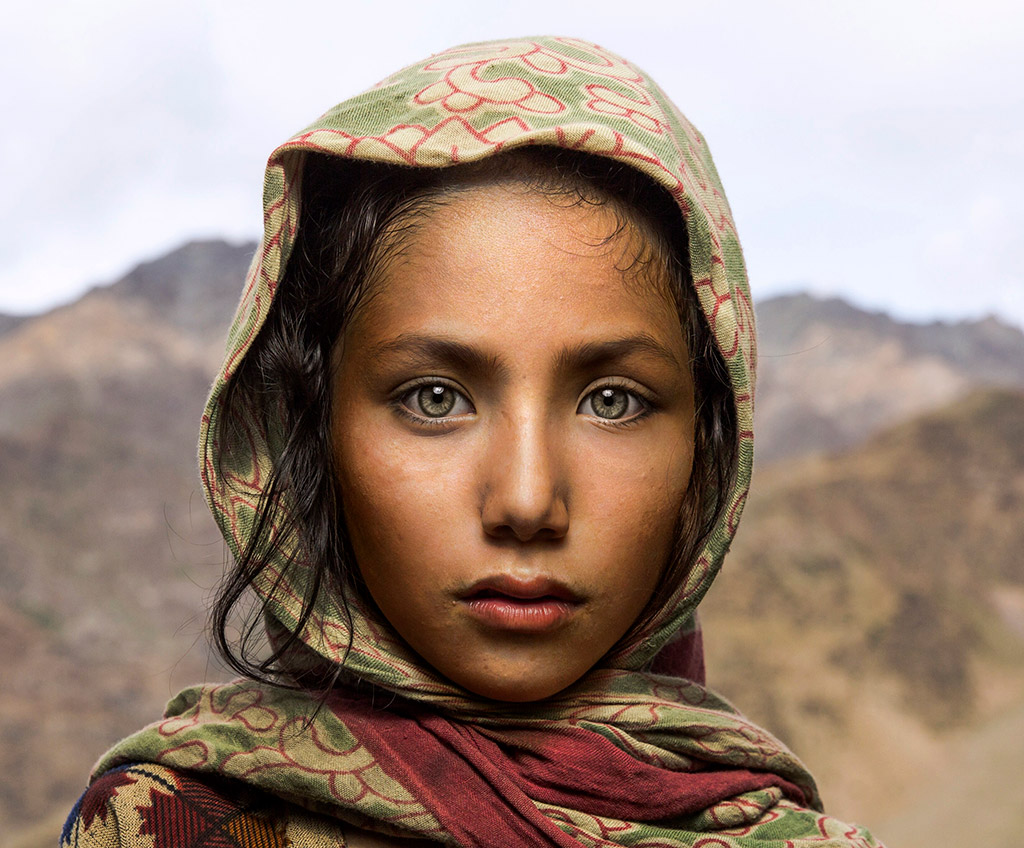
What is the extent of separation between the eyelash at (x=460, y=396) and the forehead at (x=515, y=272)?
0.18 feet

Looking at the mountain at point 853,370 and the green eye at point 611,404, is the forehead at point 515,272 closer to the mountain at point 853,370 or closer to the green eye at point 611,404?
the green eye at point 611,404

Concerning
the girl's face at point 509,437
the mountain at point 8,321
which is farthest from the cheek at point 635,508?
the mountain at point 8,321

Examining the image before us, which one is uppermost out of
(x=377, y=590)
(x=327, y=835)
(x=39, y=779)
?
(x=377, y=590)

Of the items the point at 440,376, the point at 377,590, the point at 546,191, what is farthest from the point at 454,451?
the point at 546,191

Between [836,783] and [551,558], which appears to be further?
[836,783]

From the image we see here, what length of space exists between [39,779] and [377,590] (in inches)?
242

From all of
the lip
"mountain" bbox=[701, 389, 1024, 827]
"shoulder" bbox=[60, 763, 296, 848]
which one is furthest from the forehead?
"mountain" bbox=[701, 389, 1024, 827]

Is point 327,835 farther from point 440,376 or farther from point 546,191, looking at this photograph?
point 546,191

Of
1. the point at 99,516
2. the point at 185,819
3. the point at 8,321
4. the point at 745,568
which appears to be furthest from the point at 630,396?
Result: the point at 8,321

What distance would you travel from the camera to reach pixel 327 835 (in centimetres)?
116

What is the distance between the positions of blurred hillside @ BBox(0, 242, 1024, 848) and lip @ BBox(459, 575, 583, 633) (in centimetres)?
442

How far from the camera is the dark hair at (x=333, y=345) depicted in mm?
1162

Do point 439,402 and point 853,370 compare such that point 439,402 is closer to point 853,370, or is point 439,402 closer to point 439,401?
point 439,401

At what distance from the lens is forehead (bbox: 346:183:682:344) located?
1.09 m
